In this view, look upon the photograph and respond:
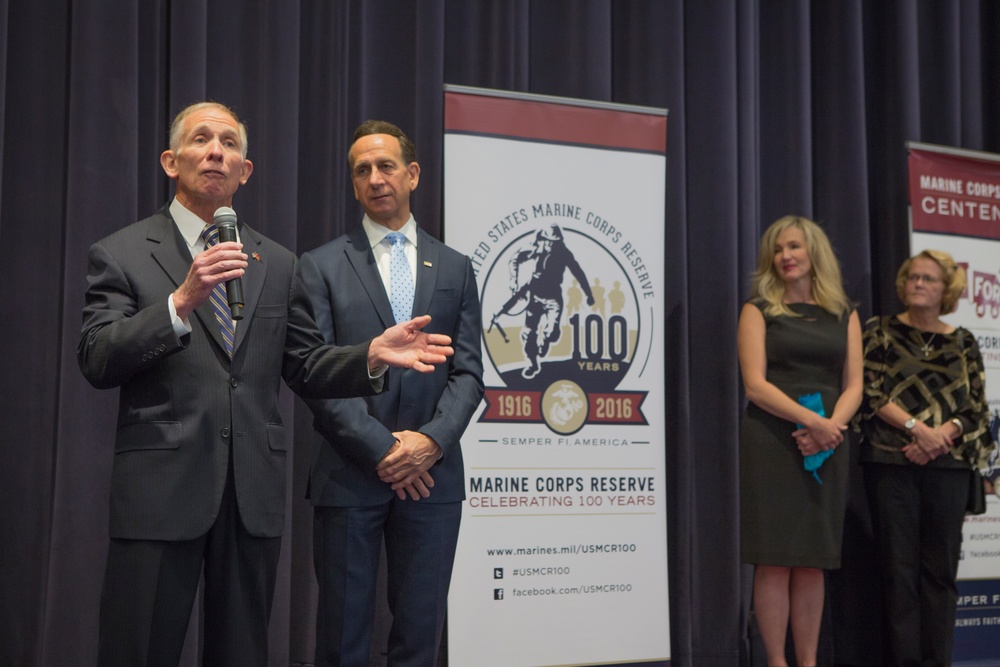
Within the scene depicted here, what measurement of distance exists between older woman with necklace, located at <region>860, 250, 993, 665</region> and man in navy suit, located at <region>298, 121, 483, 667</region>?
2.07 meters

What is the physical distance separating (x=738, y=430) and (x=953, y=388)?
2.91 ft

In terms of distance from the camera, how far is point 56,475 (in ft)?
11.1

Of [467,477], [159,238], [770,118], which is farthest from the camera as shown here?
[770,118]

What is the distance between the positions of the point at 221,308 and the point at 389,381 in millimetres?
632

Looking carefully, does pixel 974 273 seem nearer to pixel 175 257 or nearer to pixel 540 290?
pixel 540 290

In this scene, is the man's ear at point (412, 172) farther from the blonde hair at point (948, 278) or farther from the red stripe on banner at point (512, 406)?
the blonde hair at point (948, 278)

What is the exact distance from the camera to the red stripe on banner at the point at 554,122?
3.81m

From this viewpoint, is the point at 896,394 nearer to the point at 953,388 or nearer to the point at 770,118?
the point at 953,388

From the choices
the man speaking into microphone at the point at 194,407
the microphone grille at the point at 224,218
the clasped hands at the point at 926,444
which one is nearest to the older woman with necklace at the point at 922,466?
the clasped hands at the point at 926,444

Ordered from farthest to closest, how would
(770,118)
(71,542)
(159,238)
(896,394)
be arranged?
(770,118) < (896,394) < (71,542) < (159,238)

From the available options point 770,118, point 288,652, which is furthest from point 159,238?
point 770,118

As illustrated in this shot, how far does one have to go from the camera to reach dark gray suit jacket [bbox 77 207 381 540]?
2.11 meters

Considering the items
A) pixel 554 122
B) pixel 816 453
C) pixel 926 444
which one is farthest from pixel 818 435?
pixel 554 122

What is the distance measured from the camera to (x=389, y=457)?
8.72 feet
